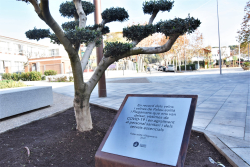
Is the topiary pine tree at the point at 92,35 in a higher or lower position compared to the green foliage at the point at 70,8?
lower

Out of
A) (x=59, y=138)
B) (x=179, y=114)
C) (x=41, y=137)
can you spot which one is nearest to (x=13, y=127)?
(x=41, y=137)

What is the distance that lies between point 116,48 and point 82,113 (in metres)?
1.37

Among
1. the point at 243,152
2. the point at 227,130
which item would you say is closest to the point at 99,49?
the point at 227,130

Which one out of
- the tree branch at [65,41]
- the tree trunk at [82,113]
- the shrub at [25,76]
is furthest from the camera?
the shrub at [25,76]

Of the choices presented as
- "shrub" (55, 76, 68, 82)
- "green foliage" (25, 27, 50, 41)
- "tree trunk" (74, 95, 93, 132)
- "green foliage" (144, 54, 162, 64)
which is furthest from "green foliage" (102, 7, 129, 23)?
"green foliage" (144, 54, 162, 64)

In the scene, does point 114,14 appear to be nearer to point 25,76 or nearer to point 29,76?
point 29,76

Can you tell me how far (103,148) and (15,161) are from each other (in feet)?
4.54

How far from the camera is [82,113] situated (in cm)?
357

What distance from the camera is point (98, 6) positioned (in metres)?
7.91

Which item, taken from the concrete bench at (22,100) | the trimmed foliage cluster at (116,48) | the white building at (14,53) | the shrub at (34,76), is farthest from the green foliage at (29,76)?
the trimmed foliage cluster at (116,48)

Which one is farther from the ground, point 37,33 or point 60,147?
point 37,33

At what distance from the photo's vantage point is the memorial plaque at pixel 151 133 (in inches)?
79.1

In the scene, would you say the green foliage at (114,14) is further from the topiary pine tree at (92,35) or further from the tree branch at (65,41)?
the tree branch at (65,41)

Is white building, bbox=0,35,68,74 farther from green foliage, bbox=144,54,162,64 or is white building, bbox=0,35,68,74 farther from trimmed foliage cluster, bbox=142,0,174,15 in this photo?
green foliage, bbox=144,54,162,64
